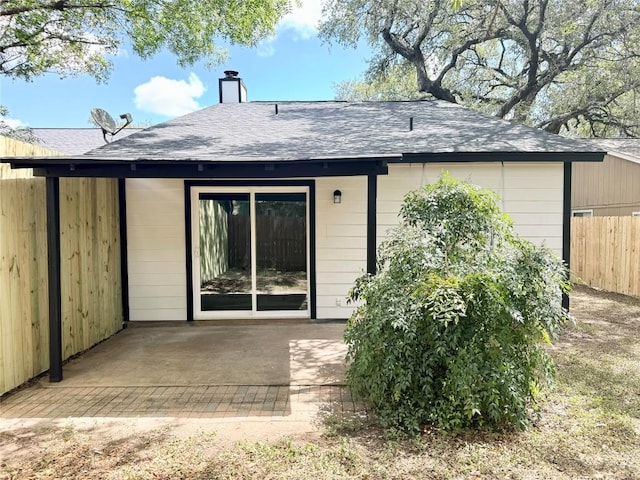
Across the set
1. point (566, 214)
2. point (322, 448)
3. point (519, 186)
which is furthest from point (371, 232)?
point (566, 214)

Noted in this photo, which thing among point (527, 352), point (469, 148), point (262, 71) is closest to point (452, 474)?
point (527, 352)

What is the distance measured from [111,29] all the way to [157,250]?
6.18 m

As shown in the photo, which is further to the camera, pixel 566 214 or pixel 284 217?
pixel 284 217

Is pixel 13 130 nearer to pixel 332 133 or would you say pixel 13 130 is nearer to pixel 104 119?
pixel 104 119

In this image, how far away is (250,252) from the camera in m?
6.57

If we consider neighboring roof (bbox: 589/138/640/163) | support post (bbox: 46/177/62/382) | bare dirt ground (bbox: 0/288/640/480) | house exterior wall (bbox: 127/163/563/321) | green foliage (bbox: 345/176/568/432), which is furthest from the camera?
neighboring roof (bbox: 589/138/640/163)

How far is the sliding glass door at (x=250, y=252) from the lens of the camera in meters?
6.57

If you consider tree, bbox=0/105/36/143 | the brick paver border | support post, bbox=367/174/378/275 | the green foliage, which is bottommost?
the brick paver border

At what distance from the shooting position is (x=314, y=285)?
657cm

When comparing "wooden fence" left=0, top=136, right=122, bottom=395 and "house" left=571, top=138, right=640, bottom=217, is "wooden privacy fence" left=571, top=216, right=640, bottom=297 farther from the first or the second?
"wooden fence" left=0, top=136, right=122, bottom=395

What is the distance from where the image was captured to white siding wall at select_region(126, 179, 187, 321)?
21.3 ft

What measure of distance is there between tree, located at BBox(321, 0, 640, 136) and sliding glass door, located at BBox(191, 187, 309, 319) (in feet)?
29.5

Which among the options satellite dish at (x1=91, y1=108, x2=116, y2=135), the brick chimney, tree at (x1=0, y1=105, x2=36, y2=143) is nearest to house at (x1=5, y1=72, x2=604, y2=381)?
satellite dish at (x1=91, y1=108, x2=116, y2=135)

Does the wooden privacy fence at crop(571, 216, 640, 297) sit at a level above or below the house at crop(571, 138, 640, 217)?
below
